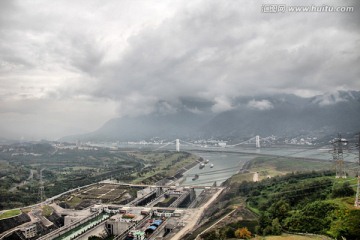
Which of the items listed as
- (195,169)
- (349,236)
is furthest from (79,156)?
(349,236)

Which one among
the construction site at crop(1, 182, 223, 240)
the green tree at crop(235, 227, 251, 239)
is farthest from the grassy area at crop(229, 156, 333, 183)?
the green tree at crop(235, 227, 251, 239)

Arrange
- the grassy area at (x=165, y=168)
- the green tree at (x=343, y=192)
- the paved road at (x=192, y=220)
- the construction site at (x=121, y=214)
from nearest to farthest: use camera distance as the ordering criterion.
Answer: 1. the green tree at (x=343, y=192)
2. the paved road at (x=192, y=220)
3. the construction site at (x=121, y=214)
4. the grassy area at (x=165, y=168)

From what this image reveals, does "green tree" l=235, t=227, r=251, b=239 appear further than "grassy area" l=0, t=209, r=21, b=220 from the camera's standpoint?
No

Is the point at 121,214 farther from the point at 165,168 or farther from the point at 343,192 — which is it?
the point at 165,168

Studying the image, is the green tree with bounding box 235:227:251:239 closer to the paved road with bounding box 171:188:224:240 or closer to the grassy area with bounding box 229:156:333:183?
the paved road with bounding box 171:188:224:240

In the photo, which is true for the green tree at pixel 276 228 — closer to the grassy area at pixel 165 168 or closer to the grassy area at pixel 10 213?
the grassy area at pixel 10 213

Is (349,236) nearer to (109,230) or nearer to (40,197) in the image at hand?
(109,230)

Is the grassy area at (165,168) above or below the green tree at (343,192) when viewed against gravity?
below

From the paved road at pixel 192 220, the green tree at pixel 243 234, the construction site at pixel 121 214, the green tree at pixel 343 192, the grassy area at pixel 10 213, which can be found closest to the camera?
the green tree at pixel 243 234

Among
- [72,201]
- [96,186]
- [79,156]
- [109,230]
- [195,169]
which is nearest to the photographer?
[109,230]

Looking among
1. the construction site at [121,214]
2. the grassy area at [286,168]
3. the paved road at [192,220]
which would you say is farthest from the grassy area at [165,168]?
the paved road at [192,220]

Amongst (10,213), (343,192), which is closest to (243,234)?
(343,192)
